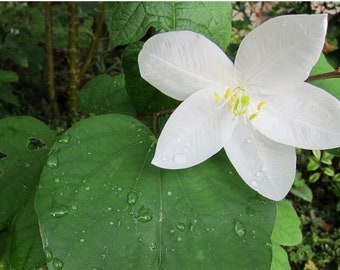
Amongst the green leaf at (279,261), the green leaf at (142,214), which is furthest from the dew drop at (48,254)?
the green leaf at (279,261)

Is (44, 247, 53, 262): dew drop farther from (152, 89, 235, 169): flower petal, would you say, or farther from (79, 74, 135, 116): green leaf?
(79, 74, 135, 116): green leaf

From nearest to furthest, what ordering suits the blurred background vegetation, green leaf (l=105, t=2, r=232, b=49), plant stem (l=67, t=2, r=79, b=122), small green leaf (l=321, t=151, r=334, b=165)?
green leaf (l=105, t=2, r=232, b=49), plant stem (l=67, t=2, r=79, b=122), the blurred background vegetation, small green leaf (l=321, t=151, r=334, b=165)

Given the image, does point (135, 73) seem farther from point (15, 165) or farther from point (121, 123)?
point (15, 165)

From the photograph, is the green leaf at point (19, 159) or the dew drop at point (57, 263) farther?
the green leaf at point (19, 159)

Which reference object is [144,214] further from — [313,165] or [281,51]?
[313,165]

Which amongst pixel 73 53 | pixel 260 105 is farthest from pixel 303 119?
pixel 73 53

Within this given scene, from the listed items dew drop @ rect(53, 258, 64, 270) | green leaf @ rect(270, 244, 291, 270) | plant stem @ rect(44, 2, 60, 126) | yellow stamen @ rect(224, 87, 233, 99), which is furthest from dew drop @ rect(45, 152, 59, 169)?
plant stem @ rect(44, 2, 60, 126)

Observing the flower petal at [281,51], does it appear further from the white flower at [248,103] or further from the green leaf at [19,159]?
the green leaf at [19,159]
